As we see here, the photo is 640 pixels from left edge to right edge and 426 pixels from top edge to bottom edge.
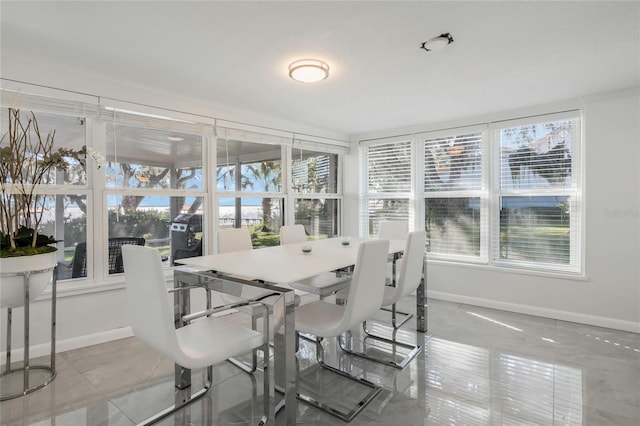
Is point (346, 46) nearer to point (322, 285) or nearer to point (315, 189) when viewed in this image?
point (322, 285)

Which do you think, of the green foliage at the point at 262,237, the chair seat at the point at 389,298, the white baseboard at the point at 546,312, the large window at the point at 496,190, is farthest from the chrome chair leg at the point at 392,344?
the large window at the point at 496,190

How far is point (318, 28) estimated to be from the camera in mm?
2102

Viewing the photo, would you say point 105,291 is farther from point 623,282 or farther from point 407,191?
point 623,282

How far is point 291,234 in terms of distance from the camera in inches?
146

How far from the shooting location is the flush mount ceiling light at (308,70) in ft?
8.31

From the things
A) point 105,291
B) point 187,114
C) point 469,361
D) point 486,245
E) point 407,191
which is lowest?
point 469,361

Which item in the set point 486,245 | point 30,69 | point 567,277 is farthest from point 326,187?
point 30,69

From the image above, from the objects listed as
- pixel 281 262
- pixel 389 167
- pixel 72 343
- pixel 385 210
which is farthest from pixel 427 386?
pixel 389 167

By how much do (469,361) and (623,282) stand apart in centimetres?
197

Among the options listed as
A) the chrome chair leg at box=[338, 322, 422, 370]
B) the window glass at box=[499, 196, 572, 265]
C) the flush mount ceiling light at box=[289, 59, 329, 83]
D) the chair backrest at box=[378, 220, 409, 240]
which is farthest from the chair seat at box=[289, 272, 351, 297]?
the window glass at box=[499, 196, 572, 265]

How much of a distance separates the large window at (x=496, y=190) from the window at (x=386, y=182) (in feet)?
0.05

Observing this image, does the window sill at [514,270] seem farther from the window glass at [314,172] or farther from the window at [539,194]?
the window glass at [314,172]

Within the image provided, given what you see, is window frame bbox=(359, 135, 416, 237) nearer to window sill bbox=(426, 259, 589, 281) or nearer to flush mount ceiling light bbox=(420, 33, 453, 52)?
window sill bbox=(426, 259, 589, 281)

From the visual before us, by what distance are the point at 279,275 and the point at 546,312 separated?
3.31 meters
